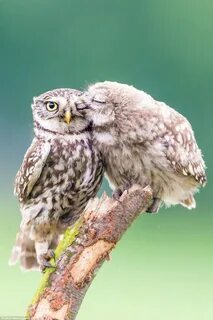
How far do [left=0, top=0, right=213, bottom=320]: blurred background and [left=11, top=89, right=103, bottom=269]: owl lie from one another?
3.32 meters

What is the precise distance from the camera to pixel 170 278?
30.3ft

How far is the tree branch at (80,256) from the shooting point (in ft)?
12.4

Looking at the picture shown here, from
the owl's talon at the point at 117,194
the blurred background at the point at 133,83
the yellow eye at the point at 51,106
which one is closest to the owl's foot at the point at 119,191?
the owl's talon at the point at 117,194

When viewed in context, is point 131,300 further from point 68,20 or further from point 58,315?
point 58,315

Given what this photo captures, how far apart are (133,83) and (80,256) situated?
20.9 feet

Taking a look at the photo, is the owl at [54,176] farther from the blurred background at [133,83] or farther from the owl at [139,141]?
the blurred background at [133,83]

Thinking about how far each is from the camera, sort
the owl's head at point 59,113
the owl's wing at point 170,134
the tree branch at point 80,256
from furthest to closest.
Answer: the owl's wing at point 170,134, the owl's head at point 59,113, the tree branch at point 80,256

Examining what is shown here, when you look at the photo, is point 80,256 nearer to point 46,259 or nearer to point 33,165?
point 46,259

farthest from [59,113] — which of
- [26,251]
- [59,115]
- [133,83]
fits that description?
[133,83]

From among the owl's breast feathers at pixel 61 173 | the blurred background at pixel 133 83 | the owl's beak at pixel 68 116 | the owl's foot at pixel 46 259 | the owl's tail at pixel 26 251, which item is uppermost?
the owl's beak at pixel 68 116

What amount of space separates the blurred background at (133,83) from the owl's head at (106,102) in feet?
11.6

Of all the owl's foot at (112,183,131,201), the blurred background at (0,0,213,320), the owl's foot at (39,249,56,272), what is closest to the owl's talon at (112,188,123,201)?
the owl's foot at (112,183,131,201)

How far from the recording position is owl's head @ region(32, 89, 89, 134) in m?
4.23

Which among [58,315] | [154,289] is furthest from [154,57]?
[58,315]
